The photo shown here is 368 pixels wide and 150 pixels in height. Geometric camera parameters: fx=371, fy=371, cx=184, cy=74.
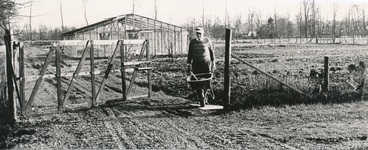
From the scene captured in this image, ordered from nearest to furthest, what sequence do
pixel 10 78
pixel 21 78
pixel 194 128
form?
pixel 194 128
pixel 10 78
pixel 21 78

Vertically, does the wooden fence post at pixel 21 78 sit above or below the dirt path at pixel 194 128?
above

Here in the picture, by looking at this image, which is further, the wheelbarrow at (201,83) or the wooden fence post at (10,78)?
the wheelbarrow at (201,83)

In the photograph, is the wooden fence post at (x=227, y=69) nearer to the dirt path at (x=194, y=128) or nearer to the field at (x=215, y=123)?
the field at (x=215, y=123)

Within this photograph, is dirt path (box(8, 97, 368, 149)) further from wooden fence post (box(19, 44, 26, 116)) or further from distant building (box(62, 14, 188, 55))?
distant building (box(62, 14, 188, 55))

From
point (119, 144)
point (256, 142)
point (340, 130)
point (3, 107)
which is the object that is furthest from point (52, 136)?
point (340, 130)

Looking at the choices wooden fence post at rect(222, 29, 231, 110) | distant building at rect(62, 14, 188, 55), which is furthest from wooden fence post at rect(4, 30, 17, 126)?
distant building at rect(62, 14, 188, 55)

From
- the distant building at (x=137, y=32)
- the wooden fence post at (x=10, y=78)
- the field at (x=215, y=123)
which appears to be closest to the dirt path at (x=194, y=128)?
the field at (x=215, y=123)

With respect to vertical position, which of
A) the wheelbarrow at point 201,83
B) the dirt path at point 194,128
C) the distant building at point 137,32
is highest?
the distant building at point 137,32

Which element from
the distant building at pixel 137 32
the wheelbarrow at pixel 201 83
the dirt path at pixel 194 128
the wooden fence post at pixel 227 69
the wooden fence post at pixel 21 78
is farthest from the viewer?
the distant building at pixel 137 32

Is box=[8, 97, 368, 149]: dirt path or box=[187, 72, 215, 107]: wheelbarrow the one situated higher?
box=[187, 72, 215, 107]: wheelbarrow

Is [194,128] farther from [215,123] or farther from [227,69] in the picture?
[227,69]

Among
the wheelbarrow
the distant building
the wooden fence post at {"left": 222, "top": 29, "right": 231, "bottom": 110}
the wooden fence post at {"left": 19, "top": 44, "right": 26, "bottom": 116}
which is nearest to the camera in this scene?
the wooden fence post at {"left": 19, "top": 44, "right": 26, "bottom": 116}

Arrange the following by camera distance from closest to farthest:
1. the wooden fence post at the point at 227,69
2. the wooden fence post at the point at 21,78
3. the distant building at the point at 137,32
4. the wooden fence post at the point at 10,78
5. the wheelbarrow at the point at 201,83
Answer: the wooden fence post at the point at 10,78
the wooden fence post at the point at 21,78
the wooden fence post at the point at 227,69
the wheelbarrow at the point at 201,83
the distant building at the point at 137,32

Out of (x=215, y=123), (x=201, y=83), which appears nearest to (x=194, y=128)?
(x=215, y=123)
